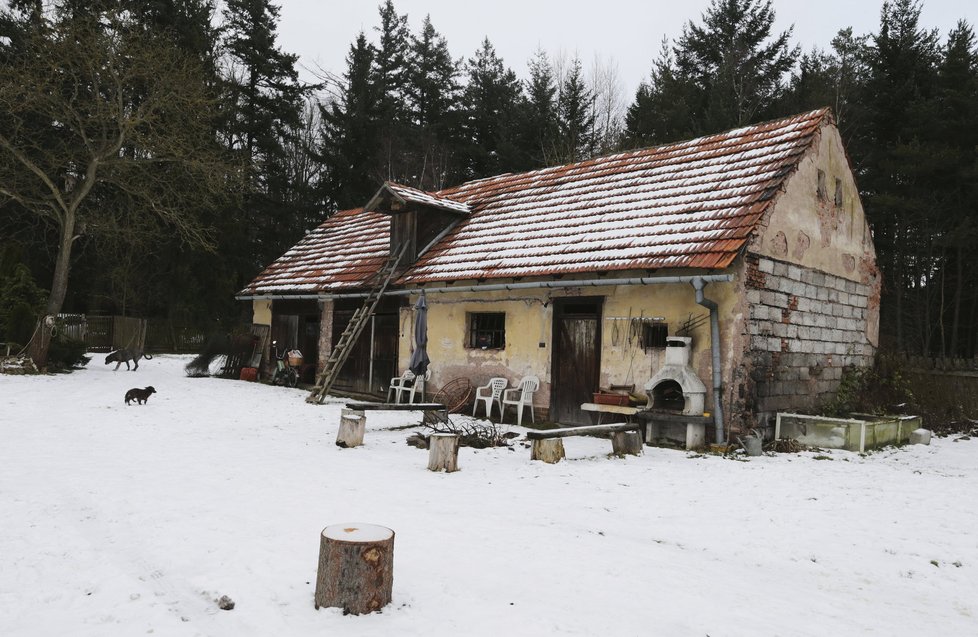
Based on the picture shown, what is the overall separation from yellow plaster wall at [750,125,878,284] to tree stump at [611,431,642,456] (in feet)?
11.1

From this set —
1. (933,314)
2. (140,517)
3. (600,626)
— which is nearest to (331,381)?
(140,517)

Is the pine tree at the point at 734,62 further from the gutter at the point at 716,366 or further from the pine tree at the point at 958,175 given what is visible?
the gutter at the point at 716,366

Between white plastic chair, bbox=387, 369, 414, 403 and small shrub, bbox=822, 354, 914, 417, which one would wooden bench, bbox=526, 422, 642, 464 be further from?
white plastic chair, bbox=387, 369, 414, 403

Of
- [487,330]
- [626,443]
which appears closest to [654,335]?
[626,443]

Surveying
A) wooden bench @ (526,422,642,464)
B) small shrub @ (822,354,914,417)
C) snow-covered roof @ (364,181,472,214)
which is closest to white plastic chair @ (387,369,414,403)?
snow-covered roof @ (364,181,472,214)

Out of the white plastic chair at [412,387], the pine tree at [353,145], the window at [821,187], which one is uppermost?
the pine tree at [353,145]

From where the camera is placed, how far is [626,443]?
9.02m

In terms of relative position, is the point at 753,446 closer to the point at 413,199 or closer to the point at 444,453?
the point at 444,453

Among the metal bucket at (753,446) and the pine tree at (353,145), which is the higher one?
the pine tree at (353,145)

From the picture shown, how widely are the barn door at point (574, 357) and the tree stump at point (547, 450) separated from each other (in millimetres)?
2959

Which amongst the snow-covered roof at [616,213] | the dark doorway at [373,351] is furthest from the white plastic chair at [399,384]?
the snow-covered roof at [616,213]

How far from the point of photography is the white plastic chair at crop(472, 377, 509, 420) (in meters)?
12.3

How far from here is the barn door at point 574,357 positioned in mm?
11219

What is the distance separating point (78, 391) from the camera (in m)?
13.8
